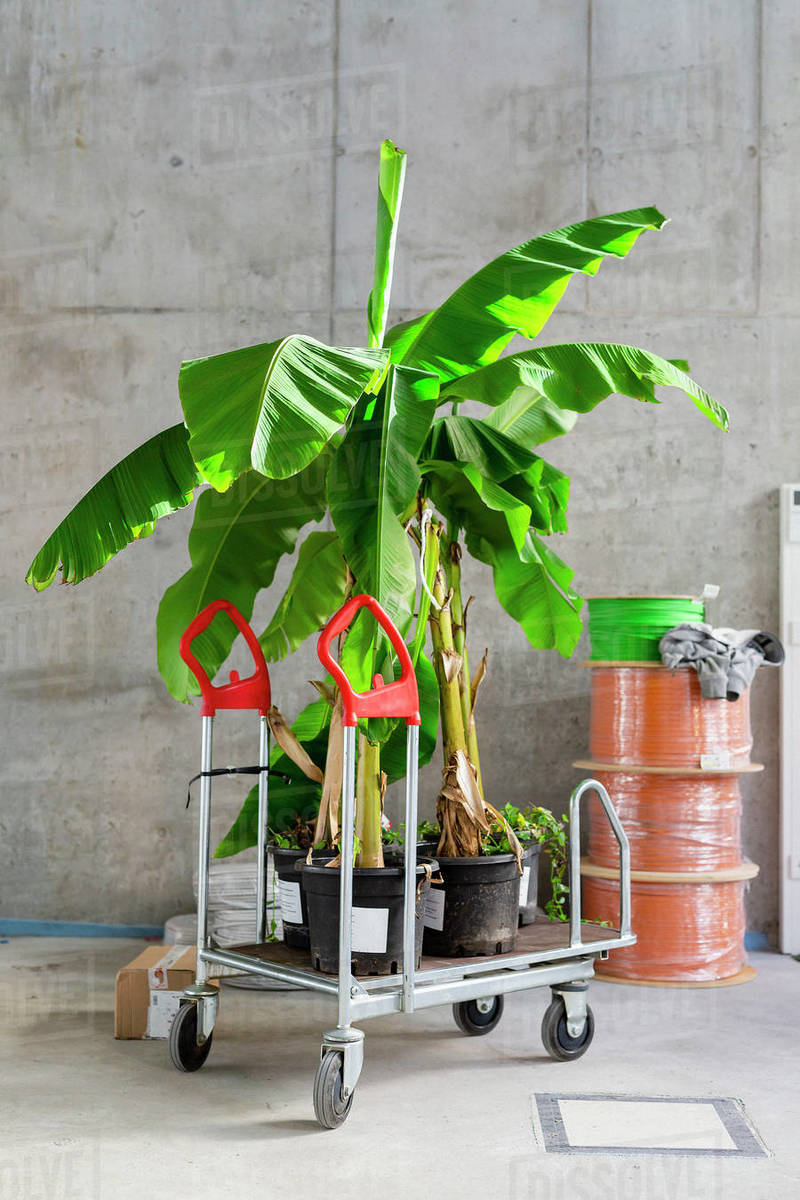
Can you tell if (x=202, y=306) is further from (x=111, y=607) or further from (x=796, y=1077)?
(x=796, y=1077)

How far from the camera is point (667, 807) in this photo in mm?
4039

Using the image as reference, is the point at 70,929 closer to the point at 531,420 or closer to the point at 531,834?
the point at 531,834

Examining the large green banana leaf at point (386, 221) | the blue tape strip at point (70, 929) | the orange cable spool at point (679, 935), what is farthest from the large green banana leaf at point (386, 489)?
the blue tape strip at point (70, 929)

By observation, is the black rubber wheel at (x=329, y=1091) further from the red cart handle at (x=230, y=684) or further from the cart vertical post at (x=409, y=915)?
the red cart handle at (x=230, y=684)

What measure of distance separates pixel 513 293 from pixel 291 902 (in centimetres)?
170

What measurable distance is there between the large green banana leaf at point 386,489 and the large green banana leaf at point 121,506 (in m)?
0.40

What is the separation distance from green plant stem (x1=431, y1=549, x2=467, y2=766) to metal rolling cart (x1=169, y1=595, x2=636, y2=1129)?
17 cm

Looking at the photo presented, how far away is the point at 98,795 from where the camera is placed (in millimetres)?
4699

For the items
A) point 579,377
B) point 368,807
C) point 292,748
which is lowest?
point 368,807

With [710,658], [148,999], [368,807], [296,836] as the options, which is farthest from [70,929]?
[710,658]

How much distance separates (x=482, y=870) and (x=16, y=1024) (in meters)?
1.54

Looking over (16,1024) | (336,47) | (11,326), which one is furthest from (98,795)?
(336,47)

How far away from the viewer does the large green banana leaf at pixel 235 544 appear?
125 inches

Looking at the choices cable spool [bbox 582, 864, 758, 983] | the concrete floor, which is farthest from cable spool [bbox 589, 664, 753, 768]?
the concrete floor
